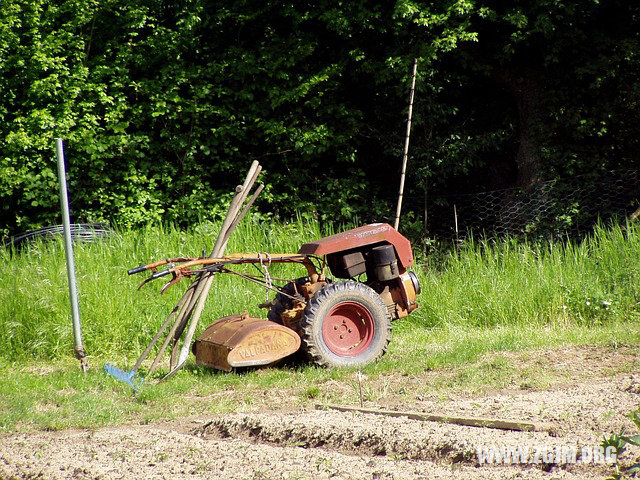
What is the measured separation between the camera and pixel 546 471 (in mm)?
3371

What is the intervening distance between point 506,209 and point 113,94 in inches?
240

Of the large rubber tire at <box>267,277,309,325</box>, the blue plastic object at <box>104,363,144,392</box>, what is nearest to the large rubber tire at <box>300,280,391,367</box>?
the large rubber tire at <box>267,277,309,325</box>

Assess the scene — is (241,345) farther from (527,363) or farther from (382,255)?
(527,363)

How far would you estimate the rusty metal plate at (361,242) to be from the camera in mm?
6137

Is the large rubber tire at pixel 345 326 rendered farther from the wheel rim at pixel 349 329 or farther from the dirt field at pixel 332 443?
the dirt field at pixel 332 443

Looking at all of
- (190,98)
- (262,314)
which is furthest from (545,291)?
(190,98)

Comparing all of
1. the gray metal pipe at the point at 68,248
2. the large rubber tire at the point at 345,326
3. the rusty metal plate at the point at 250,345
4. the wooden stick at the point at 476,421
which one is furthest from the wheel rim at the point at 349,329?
the gray metal pipe at the point at 68,248

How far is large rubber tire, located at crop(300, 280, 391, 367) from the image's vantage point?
5961mm

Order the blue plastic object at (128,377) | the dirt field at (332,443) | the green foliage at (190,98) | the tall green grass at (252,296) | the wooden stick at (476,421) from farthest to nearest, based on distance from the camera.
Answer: the green foliage at (190,98), the tall green grass at (252,296), the blue plastic object at (128,377), the wooden stick at (476,421), the dirt field at (332,443)

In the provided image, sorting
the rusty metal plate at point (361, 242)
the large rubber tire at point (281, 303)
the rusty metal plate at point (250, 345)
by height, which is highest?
the rusty metal plate at point (361, 242)

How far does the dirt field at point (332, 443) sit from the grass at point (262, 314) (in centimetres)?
42

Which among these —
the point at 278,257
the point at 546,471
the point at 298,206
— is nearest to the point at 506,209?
the point at 298,206

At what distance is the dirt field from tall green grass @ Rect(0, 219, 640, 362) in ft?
8.56

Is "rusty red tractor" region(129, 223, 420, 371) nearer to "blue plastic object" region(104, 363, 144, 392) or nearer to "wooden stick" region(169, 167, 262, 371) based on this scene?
"wooden stick" region(169, 167, 262, 371)
